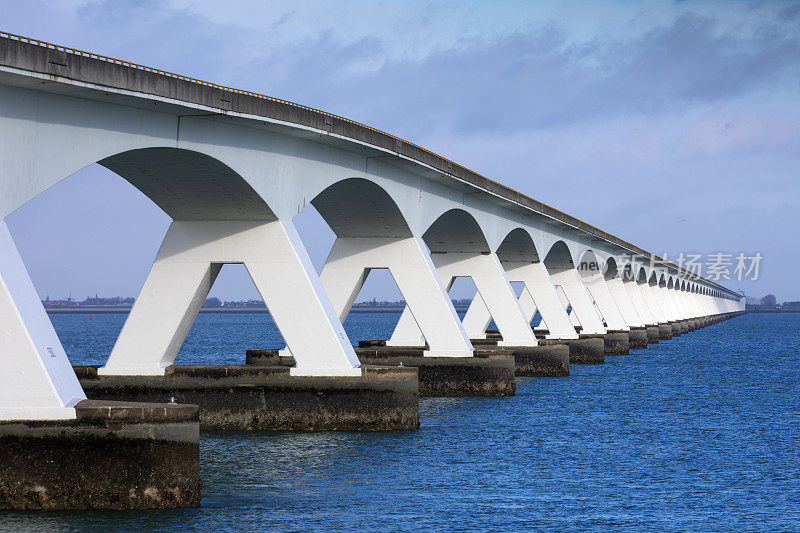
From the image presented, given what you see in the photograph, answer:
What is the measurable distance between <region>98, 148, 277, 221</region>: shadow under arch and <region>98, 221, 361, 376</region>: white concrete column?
51 cm

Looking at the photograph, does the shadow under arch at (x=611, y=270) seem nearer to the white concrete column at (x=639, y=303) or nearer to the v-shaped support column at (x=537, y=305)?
the white concrete column at (x=639, y=303)

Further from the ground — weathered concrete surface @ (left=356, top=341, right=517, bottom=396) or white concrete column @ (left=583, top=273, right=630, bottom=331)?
white concrete column @ (left=583, top=273, right=630, bottom=331)

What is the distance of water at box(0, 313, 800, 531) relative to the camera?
66.9 feet

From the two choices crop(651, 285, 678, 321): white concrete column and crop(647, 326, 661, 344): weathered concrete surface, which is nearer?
crop(647, 326, 661, 344): weathered concrete surface

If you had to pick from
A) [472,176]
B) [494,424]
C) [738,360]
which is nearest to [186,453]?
[494,424]

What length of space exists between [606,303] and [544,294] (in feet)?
82.8

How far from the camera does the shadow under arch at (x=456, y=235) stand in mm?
50344

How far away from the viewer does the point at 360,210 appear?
132 feet

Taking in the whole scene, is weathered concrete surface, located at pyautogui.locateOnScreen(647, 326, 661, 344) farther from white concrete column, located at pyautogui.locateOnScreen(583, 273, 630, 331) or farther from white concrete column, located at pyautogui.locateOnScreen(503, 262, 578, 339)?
white concrete column, located at pyautogui.locateOnScreen(503, 262, 578, 339)

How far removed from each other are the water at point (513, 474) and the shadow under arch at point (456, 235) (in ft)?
34.5

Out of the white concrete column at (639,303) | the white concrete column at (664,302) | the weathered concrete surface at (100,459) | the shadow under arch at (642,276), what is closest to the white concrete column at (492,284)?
the weathered concrete surface at (100,459)

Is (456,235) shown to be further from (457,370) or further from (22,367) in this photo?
(22,367)

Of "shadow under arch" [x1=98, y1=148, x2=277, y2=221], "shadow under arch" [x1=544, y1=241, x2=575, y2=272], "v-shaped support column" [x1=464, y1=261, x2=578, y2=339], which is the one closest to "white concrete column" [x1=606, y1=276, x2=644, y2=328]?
"shadow under arch" [x1=544, y1=241, x2=575, y2=272]

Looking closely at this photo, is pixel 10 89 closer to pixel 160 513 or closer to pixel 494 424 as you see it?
pixel 160 513
